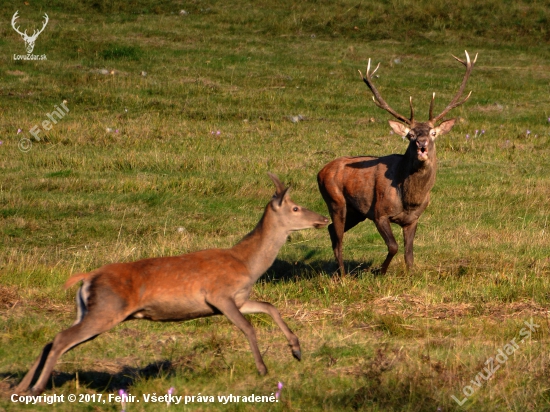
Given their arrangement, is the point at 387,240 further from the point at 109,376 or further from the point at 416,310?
the point at 109,376

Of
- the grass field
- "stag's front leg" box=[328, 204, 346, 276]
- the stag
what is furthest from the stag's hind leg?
"stag's front leg" box=[328, 204, 346, 276]

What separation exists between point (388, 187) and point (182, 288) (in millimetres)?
4811

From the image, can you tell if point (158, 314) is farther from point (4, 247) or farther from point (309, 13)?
point (309, 13)

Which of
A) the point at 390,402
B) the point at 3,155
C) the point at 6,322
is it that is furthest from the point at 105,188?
the point at 390,402

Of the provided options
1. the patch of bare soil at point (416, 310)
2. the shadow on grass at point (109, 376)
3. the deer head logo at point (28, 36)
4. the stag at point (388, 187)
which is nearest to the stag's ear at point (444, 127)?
the stag at point (388, 187)

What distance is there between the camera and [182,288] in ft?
20.3

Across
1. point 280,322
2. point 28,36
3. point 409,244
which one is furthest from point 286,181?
point 28,36

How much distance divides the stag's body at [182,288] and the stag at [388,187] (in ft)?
11.3

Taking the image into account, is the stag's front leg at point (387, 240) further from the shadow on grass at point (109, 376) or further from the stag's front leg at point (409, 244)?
the shadow on grass at point (109, 376)

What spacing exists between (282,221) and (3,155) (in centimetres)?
1033

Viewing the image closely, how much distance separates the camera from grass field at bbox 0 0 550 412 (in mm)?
6570

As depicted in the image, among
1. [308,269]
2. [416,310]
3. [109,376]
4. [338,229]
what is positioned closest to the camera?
[109,376]

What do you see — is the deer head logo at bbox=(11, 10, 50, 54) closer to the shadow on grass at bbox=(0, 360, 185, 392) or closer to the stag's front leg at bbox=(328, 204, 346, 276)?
the stag's front leg at bbox=(328, 204, 346, 276)

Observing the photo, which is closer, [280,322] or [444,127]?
[280,322]
